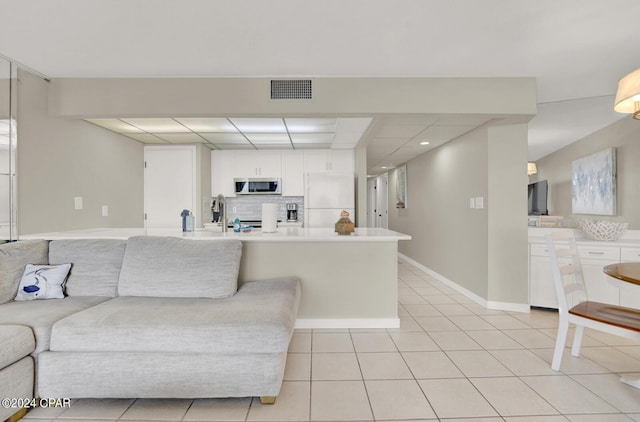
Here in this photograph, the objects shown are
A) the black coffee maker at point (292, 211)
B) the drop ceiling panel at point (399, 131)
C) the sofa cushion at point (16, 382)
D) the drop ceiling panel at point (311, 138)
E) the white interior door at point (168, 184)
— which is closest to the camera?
the sofa cushion at point (16, 382)

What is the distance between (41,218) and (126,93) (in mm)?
1387

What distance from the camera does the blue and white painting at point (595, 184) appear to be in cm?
314

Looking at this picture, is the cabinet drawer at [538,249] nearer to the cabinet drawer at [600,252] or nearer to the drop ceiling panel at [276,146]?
the cabinet drawer at [600,252]

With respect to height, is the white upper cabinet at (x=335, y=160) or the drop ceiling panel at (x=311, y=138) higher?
the drop ceiling panel at (x=311, y=138)

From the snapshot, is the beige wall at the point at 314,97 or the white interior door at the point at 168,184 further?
the white interior door at the point at 168,184

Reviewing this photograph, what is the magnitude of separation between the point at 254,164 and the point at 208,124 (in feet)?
5.33

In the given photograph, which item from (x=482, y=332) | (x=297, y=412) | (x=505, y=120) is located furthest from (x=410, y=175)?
(x=297, y=412)

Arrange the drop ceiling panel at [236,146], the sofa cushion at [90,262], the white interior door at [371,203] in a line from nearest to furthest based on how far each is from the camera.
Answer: the sofa cushion at [90,262] < the drop ceiling panel at [236,146] < the white interior door at [371,203]

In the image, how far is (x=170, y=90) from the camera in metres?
3.06

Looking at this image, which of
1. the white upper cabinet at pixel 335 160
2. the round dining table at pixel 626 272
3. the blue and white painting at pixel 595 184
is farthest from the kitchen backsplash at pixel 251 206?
the round dining table at pixel 626 272

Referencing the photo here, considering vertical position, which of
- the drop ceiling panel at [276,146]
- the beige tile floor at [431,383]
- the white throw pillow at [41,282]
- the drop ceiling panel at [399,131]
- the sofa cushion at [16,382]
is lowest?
the beige tile floor at [431,383]

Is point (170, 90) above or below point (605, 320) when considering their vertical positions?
above

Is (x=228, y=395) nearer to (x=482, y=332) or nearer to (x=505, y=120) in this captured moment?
(x=482, y=332)

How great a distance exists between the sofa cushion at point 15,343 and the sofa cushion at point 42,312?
0.04 m
